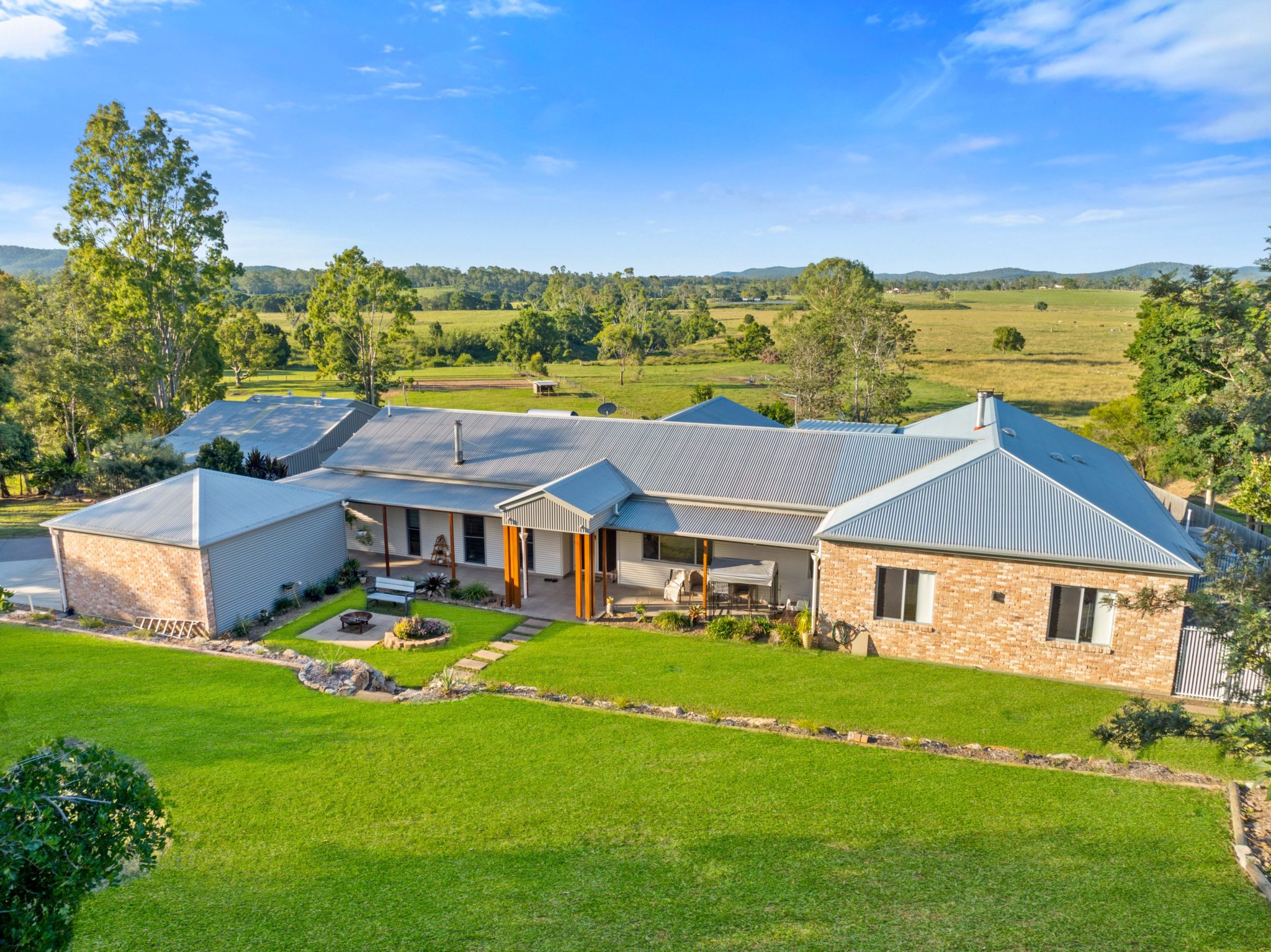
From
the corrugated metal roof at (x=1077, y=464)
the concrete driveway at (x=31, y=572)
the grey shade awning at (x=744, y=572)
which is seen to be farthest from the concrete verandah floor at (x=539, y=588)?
the corrugated metal roof at (x=1077, y=464)

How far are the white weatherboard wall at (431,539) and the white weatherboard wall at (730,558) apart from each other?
1952 mm

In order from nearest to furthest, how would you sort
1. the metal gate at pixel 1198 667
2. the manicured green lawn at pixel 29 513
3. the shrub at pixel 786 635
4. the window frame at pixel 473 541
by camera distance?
the metal gate at pixel 1198 667 < the shrub at pixel 786 635 < the window frame at pixel 473 541 < the manicured green lawn at pixel 29 513

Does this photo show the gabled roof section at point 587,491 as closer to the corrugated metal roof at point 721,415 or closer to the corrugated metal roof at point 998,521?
the corrugated metal roof at point 998,521

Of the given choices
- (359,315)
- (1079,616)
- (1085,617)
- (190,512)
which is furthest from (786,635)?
(359,315)

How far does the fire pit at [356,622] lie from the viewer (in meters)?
19.8

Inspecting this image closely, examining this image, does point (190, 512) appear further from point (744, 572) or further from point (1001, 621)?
point (1001, 621)

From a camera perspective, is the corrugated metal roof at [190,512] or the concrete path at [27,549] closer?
the corrugated metal roof at [190,512]

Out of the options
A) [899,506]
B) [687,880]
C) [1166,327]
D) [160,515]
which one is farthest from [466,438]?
[1166,327]

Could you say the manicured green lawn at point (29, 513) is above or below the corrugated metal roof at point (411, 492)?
below

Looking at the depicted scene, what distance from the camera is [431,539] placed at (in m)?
25.8

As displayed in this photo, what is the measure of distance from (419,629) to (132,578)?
26.9ft

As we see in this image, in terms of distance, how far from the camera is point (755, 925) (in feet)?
29.1

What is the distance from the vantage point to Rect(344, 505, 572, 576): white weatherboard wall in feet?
78.3

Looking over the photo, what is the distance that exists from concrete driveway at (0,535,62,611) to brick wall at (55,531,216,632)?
1582 mm
